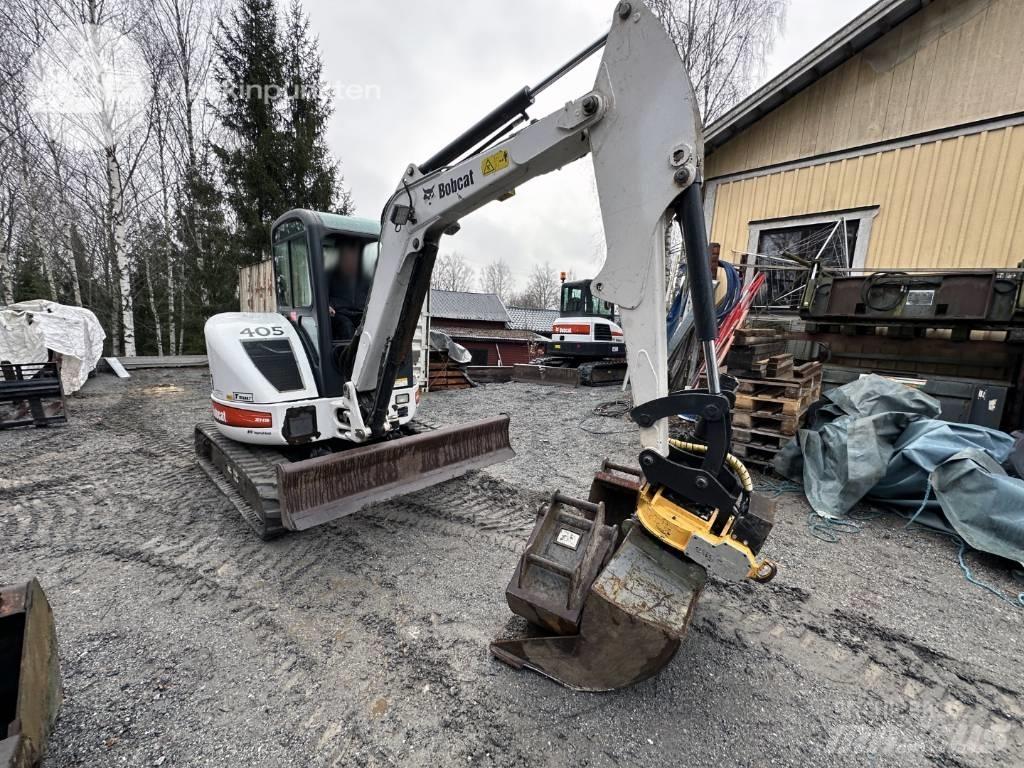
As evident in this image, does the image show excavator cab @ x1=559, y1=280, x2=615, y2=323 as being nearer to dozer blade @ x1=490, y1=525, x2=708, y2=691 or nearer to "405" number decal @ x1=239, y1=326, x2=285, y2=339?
"405" number decal @ x1=239, y1=326, x2=285, y2=339

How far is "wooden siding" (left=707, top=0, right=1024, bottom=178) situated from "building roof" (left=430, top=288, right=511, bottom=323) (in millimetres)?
13860

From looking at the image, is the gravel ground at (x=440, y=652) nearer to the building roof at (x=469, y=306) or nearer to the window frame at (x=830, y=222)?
the window frame at (x=830, y=222)

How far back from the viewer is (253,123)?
13977 mm

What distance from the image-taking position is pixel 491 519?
3422 millimetres

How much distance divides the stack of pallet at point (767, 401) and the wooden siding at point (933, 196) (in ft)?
8.74

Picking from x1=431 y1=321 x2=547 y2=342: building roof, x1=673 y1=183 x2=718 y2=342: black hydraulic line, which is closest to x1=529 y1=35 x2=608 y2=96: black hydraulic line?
x1=673 y1=183 x2=718 y2=342: black hydraulic line

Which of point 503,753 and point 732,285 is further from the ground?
point 732,285

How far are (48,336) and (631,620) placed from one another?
10.4 m

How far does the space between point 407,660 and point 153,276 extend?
59.3 feet

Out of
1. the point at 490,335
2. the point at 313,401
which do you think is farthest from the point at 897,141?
the point at 490,335

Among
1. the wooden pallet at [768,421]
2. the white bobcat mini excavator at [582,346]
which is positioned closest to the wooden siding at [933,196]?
the wooden pallet at [768,421]

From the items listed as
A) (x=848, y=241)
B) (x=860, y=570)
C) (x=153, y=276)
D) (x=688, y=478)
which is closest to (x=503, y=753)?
(x=688, y=478)

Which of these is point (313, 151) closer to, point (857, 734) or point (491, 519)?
point (491, 519)

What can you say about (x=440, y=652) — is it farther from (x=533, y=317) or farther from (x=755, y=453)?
(x=533, y=317)
